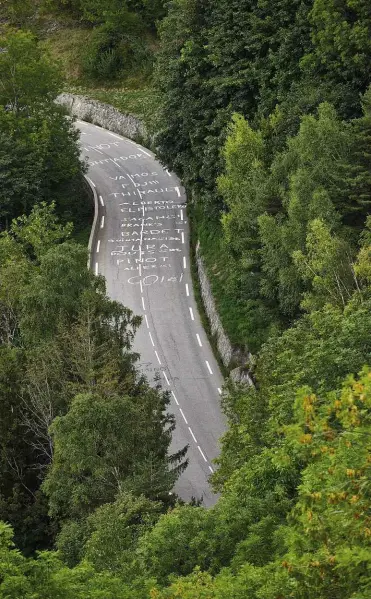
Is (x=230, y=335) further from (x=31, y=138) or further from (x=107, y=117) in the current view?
(x=107, y=117)

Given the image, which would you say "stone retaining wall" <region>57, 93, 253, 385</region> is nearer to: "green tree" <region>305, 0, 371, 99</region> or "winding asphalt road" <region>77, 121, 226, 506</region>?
"winding asphalt road" <region>77, 121, 226, 506</region>

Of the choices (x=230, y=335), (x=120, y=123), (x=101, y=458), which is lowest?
(x=101, y=458)

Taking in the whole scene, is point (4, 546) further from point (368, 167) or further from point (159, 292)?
point (159, 292)

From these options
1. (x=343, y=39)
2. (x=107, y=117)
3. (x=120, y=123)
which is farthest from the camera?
(x=107, y=117)

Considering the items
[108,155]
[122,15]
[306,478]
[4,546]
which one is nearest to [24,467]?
[4,546]

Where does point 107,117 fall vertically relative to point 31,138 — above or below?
above

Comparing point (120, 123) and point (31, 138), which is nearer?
point (31, 138)

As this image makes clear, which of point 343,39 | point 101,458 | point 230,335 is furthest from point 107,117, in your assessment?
point 101,458

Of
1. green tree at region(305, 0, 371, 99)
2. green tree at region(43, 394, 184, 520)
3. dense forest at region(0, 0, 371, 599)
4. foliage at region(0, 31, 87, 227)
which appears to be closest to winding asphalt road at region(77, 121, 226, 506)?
dense forest at region(0, 0, 371, 599)
